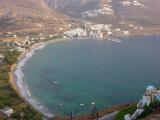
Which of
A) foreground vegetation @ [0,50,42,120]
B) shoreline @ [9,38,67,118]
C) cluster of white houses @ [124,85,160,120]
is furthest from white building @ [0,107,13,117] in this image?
cluster of white houses @ [124,85,160,120]

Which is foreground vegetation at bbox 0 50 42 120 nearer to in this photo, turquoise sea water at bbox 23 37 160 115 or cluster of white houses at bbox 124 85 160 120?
turquoise sea water at bbox 23 37 160 115

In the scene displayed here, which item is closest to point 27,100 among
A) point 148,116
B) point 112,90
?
point 112,90

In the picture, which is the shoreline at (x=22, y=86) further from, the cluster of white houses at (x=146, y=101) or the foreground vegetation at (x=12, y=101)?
the cluster of white houses at (x=146, y=101)

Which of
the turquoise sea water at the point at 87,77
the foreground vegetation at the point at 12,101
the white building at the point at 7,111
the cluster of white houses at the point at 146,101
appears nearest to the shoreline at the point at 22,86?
the foreground vegetation at the point at 12,101

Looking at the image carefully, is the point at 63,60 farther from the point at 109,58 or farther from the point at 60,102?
the point at 60,102

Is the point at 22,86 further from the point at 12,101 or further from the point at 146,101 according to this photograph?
the point at 146,101

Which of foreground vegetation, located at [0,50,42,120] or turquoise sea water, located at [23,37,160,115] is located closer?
foreground vegetation, located at [0,50,42,120]

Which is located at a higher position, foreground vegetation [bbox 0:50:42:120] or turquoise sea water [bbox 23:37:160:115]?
foreground vegetation [bbox 0:50:42:120]
